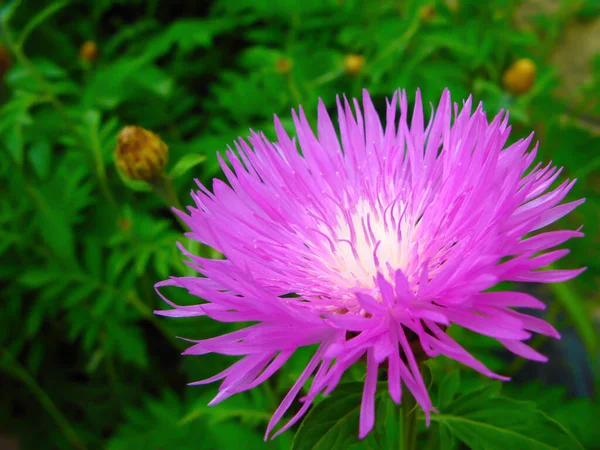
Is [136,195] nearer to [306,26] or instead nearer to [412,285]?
[306,26]

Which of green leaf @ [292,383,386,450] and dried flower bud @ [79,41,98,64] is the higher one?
dried flower bud @ [79,41,98,64]

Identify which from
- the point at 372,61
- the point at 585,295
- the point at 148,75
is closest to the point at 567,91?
the point at 585,295

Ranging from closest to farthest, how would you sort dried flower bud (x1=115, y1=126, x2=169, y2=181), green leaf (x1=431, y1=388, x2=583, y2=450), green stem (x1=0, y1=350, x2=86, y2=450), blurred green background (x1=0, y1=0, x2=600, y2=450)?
1. green leaf (x1=431, y1=388, x2=583, y2=450)
2. dried flower bud (x1=115, y1=126, x2=169, y2=181)
3. blurred green background (x1=0, y1=0, x2=600, y2=450)
4. green stem (x1=0, y1=350, x2=86, y2=450)

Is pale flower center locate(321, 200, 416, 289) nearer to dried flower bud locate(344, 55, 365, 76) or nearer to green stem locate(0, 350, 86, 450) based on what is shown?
dried flower bud locate(344, 55, 365, 76)

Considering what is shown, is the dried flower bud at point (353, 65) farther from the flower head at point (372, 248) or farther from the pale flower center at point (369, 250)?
the pale flower center at point (369, 250)

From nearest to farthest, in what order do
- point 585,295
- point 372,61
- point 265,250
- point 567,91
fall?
point 265,250
point 372,61
point 585,295
point 567,91

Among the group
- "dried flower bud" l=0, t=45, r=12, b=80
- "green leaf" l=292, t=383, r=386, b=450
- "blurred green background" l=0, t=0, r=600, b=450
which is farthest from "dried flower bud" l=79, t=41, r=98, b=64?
"green leaf" l=292, t=383, r=386, b=450
